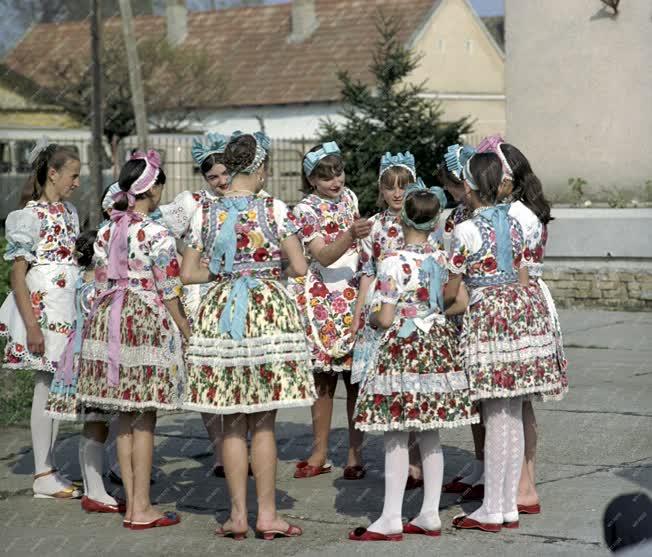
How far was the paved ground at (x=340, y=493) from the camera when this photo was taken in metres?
5.94

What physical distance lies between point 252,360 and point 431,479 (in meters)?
0.97

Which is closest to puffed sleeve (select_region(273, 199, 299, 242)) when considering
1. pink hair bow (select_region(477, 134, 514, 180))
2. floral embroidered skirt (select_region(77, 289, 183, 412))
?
floral embroidered skirt (select_region(77, 289, 183, 412))

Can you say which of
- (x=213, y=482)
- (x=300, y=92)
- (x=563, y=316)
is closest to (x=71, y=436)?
(x=213, y=482)

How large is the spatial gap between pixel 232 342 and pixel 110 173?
1132 inches

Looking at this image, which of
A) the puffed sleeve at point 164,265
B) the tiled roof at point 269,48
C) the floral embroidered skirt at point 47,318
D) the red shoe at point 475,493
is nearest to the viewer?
the puffed sleeve at point 164,265

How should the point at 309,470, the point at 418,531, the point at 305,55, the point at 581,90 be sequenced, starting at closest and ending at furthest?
1. the point at 418,531
2. the point at 309,470
3. the point at 581,90
4. the point at 305,55

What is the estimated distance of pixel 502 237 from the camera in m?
6.07

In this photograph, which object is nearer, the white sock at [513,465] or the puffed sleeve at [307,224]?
the white sock at [513,465]

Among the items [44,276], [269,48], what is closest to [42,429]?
[44,276]

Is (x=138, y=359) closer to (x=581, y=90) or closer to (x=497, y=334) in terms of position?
(x=497, y=334)

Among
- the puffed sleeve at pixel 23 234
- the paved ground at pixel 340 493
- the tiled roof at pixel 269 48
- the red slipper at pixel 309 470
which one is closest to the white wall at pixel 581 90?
the paved ground at pixel 340 493

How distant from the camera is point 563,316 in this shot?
14.5m

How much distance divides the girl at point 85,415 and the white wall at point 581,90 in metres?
11.1

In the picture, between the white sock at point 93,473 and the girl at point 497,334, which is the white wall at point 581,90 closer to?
the girl at point 497,334
